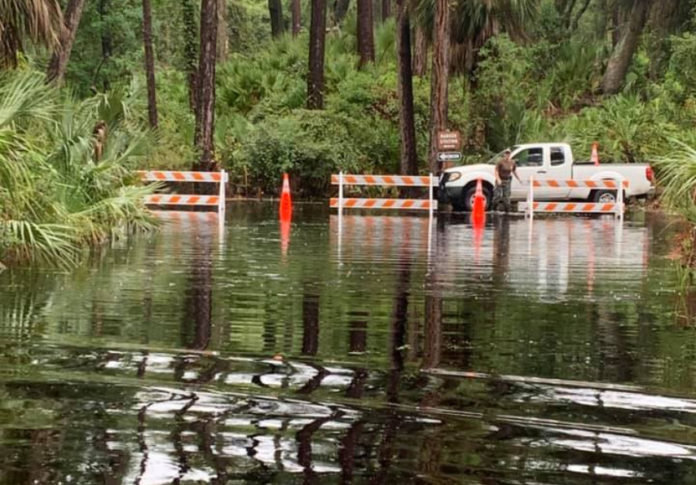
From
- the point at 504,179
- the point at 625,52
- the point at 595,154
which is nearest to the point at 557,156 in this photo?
the point at 595,154

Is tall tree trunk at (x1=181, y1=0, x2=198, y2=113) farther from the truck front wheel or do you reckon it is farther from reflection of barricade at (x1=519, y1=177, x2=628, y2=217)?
reflection of barricade at (x1=519, y1=177, x2=628, y2=217)

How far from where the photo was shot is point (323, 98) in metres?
46.8

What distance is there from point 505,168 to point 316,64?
1423 centimetres

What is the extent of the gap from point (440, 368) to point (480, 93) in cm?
3300

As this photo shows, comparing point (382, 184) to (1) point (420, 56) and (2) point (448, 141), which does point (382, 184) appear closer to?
(2) point (448, 141)

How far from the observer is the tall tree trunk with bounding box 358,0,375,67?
50500 millimetres

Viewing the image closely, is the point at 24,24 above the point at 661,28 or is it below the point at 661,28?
below

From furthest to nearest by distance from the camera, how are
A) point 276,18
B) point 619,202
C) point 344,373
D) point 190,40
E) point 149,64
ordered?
point 276,18, point 190,40, point 149,64, point 619,202, point 344,373

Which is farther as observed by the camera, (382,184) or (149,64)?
(149,64)

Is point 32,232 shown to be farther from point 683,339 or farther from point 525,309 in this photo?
point 683,339

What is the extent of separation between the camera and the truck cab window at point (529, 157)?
120 feet

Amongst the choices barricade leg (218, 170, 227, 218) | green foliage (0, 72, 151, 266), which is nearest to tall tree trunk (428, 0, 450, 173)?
barricade leg (218, 170, 227, 218)

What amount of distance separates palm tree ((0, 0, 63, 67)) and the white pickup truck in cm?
1604

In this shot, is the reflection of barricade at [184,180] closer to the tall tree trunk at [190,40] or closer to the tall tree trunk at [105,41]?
the tall tree trunk at [190,40]
